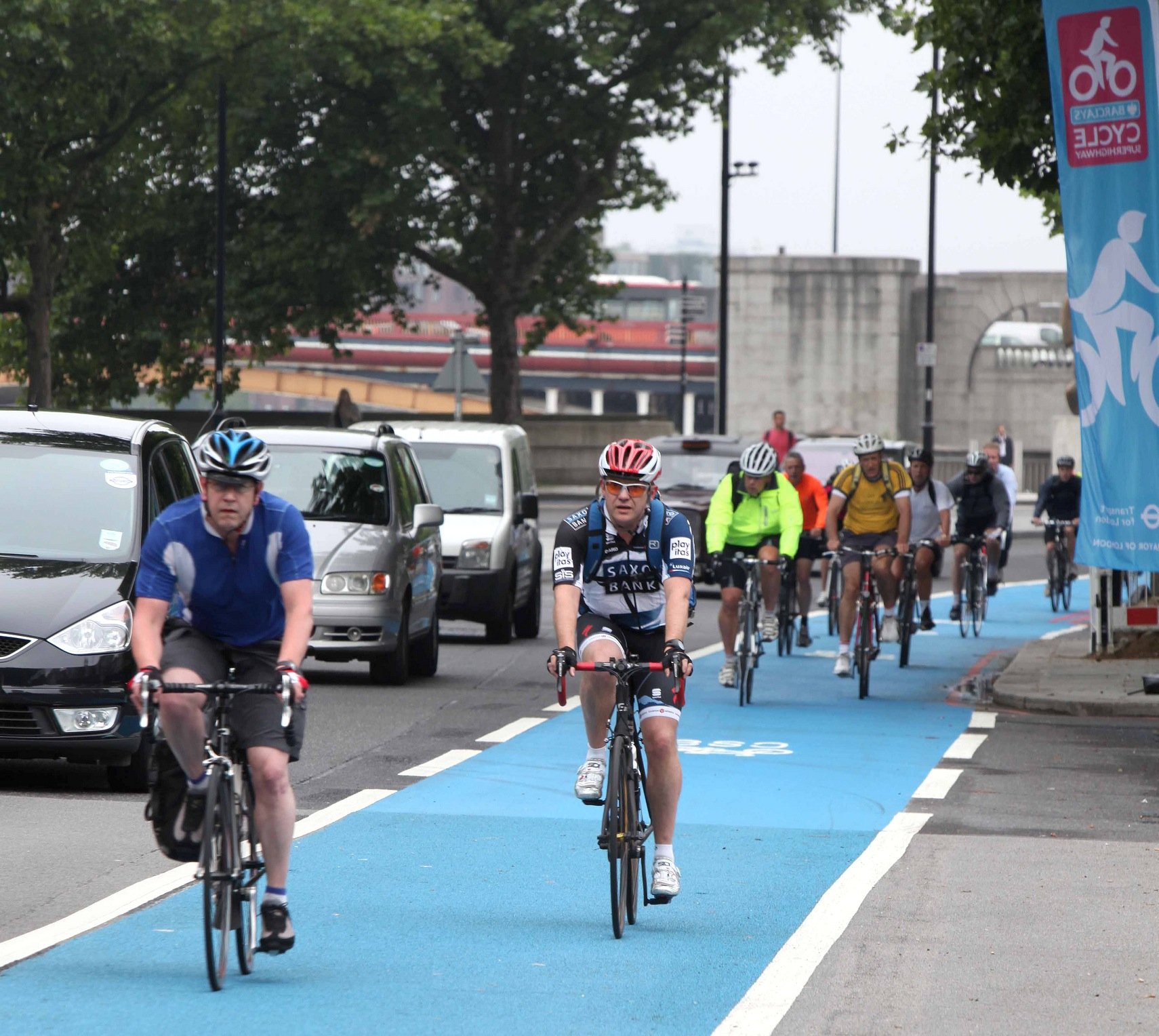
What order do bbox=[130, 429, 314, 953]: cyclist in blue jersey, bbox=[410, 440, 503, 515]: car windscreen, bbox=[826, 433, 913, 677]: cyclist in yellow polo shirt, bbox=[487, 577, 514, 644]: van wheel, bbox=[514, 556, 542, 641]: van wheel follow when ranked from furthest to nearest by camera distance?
bbox=[514, 556, 542, 641]: van wheel
bbox=[410, 440, 503, 515]: car windscreen
bbox=[487, 577, 514, 644]: van wheel
bbox=[826, 433, 913, 677]: cyclist in yellow polo shirt
bbox=[130, 429, 314, 953]: cyclist in blue jersey

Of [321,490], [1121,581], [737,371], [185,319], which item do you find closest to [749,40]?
[185,319]

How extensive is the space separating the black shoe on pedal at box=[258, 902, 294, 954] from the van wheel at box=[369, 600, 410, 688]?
9.03 meters

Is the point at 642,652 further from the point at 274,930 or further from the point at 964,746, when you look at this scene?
the point at 964,746

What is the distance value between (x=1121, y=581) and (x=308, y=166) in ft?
86.9

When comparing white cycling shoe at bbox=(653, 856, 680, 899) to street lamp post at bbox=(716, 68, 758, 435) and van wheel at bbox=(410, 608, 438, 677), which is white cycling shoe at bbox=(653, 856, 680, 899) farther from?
street lamp post at bbox=(716, 68, 758, 435)

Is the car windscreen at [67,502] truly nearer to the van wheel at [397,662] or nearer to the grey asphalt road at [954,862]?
the grey asphalt road at [954,862]

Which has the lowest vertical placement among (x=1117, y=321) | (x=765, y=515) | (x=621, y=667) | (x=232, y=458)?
(x=621, y=667)

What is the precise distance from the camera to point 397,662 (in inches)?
615

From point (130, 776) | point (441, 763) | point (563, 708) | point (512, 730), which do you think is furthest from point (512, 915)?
point (563, 708)

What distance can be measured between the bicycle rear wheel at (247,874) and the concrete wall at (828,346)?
184 feet

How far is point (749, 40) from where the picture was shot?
138ft

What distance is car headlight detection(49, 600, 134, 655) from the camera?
991 centimetres

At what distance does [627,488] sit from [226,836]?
1.98m

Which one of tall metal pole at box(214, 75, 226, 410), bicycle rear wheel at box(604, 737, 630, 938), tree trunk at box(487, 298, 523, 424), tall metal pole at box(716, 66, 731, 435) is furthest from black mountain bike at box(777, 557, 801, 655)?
tree trunk at box(487, 298, 523, 424)
